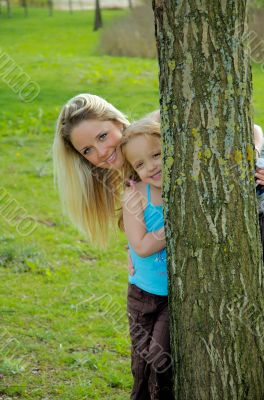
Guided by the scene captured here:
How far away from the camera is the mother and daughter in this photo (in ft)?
11.9

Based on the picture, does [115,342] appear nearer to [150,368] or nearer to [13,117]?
[150,368]

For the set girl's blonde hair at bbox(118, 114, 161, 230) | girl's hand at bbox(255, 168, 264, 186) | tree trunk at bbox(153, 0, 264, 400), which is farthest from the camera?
girl's blonde hair at bbox(118, 114, 161, 230)

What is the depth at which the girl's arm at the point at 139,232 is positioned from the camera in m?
3.54

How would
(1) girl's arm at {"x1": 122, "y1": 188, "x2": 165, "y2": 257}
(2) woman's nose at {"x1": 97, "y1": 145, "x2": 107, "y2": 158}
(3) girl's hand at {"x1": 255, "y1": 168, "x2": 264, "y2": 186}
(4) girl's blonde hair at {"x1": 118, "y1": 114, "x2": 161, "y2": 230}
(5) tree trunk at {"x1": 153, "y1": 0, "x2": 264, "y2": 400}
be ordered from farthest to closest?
(2) woman's nose at {"x1": 97, "y1": 145, "x2": 107, "y2": 158}
(4) girl's blonde hair at {"x1": 118, "y1": 114, "x2": 161, "y2": 230}
(1) girl's arm at {"x1": 122, "y1": 188, "x2": 165, "y2": 257}
(3) girl's hand at {"x1": 255, "y1": 168, "x2": 264, "y2": 186}
(5) tree trunk at {"x1": 153, "y1": 0, "x2": 264, "y2": 400}

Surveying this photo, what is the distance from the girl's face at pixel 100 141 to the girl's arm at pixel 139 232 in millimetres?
328

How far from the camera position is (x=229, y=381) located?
3303mm

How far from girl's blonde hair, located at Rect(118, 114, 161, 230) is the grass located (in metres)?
0.61

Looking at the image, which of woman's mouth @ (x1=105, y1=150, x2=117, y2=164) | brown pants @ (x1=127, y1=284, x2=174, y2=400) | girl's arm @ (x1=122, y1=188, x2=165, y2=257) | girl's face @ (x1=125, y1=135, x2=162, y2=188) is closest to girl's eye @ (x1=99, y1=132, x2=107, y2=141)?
woman's mouth @ (x1=105, y1=150, x2=117, y2=164)

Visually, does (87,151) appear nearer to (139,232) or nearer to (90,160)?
(90,160)

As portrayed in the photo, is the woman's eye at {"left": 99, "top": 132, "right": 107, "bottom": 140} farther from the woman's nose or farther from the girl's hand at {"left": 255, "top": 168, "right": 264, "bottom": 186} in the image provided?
the girl's hand at {"left": 255, "top": 168, "right": 264, "bottom": 186}

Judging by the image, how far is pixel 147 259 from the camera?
3.71 m

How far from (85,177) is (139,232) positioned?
0.70m

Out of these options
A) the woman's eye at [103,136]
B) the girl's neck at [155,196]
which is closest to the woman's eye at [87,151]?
the woman's eye at [103,136]

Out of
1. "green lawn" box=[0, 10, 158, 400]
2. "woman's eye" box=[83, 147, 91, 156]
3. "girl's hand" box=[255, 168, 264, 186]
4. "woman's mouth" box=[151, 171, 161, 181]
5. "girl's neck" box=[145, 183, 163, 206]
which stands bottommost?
"green lawn" box=[0, 10, 158, 400]
